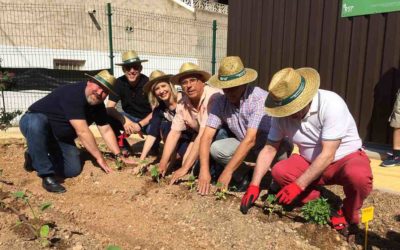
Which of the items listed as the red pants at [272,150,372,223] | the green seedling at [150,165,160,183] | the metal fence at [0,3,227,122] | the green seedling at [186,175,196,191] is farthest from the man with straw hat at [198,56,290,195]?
the metal fence at [0,3,227,122]

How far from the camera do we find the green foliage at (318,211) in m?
3.04

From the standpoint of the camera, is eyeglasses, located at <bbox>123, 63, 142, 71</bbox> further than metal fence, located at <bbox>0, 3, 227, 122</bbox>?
No

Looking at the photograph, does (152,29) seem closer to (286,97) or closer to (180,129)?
(180,129)

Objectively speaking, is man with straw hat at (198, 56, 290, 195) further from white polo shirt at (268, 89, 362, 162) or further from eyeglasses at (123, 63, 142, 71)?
eyeglasses at (123, 63, 142, 71)

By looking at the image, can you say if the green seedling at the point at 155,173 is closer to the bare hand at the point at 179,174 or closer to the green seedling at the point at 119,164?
the bare hand at the point at 179,174

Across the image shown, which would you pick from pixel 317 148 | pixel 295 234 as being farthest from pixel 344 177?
pixel 295 234

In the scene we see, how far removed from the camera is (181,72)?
380cm

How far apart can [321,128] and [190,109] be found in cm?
148

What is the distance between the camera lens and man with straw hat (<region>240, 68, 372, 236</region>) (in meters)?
2.85

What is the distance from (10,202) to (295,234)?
8.09 ft

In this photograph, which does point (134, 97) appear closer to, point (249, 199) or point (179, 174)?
point (179, 174)

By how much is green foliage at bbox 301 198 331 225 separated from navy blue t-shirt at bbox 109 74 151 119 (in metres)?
2.75

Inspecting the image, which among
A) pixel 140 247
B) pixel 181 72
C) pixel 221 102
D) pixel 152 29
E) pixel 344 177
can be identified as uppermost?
pixel 152 29

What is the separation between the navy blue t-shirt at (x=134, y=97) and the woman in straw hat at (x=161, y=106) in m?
0.55
